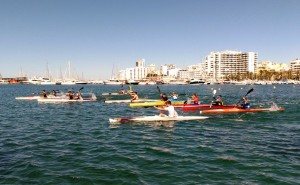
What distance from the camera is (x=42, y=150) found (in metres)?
15.7

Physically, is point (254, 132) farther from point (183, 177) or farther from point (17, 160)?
point (17, 160)

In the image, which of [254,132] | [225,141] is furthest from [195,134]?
[254,132]

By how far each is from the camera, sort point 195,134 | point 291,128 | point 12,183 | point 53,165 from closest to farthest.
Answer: point 12,183
point 53,165
point 195,134
point 291,128

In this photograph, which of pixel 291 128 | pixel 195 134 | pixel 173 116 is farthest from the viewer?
pixel 173 116

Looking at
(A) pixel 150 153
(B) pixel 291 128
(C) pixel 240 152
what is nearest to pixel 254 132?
(B) pixel 291 128

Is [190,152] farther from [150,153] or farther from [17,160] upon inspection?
[17,160]

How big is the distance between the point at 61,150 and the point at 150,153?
487 centimetres

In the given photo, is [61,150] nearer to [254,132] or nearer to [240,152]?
[240,152]

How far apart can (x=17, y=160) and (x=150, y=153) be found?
6.51 m

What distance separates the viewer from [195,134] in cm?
2019

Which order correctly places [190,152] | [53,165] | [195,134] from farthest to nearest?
[195,134] < [190,152] < [53,165]

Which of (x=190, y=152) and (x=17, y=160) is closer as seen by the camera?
(x=17, y=160)

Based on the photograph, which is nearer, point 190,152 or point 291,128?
point 190,152

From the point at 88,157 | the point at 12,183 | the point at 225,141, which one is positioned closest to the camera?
the point at 12,183
